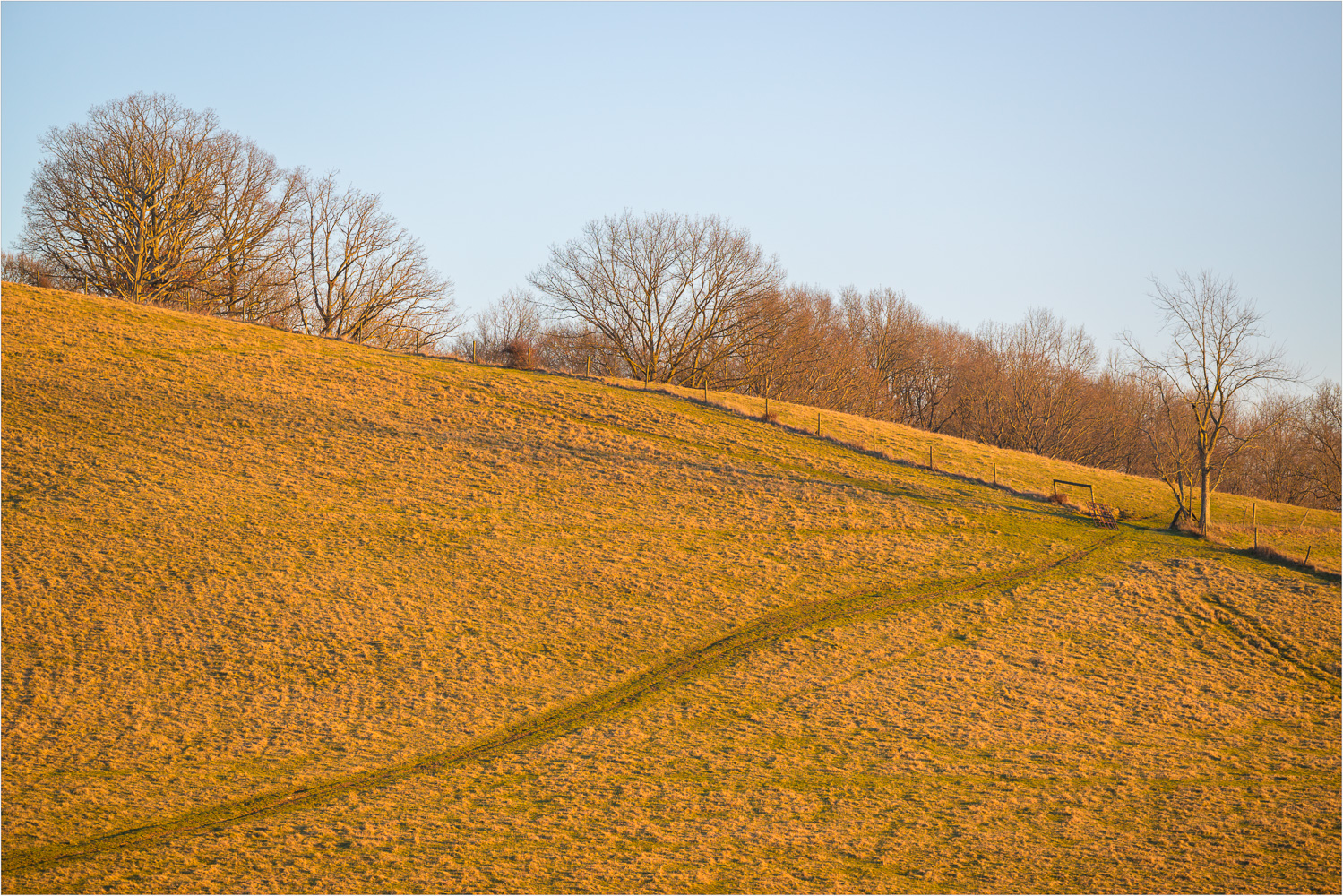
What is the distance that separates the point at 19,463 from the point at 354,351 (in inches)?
661

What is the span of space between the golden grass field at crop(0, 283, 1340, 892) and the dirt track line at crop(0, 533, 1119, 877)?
87mm

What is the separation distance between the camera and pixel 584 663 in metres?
17.2

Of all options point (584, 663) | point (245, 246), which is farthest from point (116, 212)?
point (584, 663)

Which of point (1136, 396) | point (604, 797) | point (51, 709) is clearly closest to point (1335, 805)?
point (604, 797)

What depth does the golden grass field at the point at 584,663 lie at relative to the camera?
1124 cm

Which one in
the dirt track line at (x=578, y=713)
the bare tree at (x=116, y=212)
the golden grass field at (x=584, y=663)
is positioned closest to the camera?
the dirt track line at (x=578, y=713)

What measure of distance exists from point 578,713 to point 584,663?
6.60ft

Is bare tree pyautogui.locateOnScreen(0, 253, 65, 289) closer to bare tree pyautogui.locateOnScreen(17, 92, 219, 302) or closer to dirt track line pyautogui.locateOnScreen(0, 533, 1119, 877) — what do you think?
bare tree pyautogui.locateOnScreen(17, 92, 219, 302)

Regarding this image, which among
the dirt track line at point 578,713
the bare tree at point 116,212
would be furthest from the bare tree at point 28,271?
the dirt track line at point 578,713

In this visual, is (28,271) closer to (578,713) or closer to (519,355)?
(519,355)

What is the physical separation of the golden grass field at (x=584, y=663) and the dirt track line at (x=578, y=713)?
0.28 feet

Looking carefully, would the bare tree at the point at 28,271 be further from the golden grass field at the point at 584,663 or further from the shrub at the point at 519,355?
the shrub at the point at 519,355

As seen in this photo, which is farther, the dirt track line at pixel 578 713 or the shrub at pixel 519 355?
the shrub at pixel 519 355

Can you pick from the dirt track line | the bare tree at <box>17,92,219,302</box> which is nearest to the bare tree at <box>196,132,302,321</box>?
the bare tree at <box>17,92,219,302</box>
